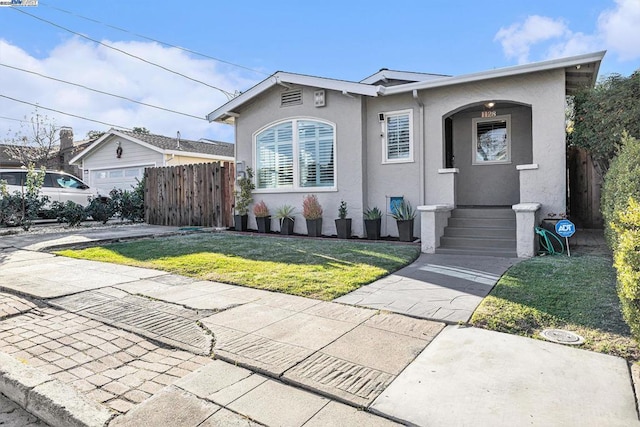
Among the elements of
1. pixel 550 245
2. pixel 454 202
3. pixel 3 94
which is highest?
pixel 3 94

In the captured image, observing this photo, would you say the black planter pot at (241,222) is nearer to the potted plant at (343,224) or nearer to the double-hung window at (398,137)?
the potted plant at (343,224)

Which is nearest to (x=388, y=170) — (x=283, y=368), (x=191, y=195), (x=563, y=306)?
(x=563, y=306)

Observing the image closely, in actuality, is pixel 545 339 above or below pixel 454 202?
below

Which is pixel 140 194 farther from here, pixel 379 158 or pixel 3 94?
pixel 3 94

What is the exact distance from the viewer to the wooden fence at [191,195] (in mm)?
12586

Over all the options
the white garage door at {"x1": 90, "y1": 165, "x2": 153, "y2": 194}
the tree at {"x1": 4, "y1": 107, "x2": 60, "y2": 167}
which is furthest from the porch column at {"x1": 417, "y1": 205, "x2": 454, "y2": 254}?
the tree at {"x1": 4, "y1": 107, "x2": 60, "y2": 167}

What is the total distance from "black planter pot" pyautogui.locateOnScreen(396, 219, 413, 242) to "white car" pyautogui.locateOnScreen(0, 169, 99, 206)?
455 inches

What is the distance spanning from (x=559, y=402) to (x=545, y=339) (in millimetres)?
1060

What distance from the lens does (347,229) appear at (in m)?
9.97

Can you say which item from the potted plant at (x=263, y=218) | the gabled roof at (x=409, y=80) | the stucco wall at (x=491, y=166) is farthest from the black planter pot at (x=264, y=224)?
the stucco wall at (x=491, y=166)

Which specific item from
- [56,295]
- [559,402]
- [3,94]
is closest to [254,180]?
[56,295]

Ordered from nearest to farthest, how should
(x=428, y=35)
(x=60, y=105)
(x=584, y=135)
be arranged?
(x=584, y=135)
(x=428, y=35)
(x=60, y=105)

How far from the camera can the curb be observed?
2484 millimetres

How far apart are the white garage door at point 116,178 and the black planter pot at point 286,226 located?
12023 millimetres
